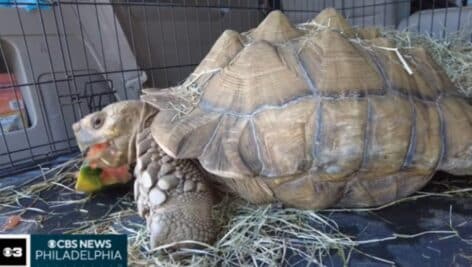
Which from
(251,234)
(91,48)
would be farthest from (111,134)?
(91,48)

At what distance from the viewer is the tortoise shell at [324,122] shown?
→ 4.38ft

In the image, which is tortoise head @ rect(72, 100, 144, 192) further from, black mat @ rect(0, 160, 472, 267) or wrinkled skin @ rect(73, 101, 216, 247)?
black mat @ rect(0, 160, 472, 267)

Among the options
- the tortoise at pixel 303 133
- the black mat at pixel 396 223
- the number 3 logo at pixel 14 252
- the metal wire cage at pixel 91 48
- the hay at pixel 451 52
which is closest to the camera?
the number 3 logo at pixel 14 252

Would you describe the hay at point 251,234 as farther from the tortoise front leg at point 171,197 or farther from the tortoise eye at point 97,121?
the tortoise eye at point 97,121

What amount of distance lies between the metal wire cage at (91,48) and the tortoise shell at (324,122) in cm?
168

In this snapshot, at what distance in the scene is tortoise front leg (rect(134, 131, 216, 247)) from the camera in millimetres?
1286

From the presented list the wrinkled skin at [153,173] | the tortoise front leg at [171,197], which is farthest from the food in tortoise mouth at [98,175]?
the tortoise front leg at [171,197]

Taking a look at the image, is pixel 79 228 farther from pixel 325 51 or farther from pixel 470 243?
pixel 470 243

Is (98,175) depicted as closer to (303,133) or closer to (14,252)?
(14,252)

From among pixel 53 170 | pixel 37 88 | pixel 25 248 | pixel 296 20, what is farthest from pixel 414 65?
pixel 296 20

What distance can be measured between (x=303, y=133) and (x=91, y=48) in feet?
8.61

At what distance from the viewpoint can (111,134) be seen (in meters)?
1.67

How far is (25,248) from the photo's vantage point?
109 centimetres

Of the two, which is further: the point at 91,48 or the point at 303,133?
the point at 91,48
